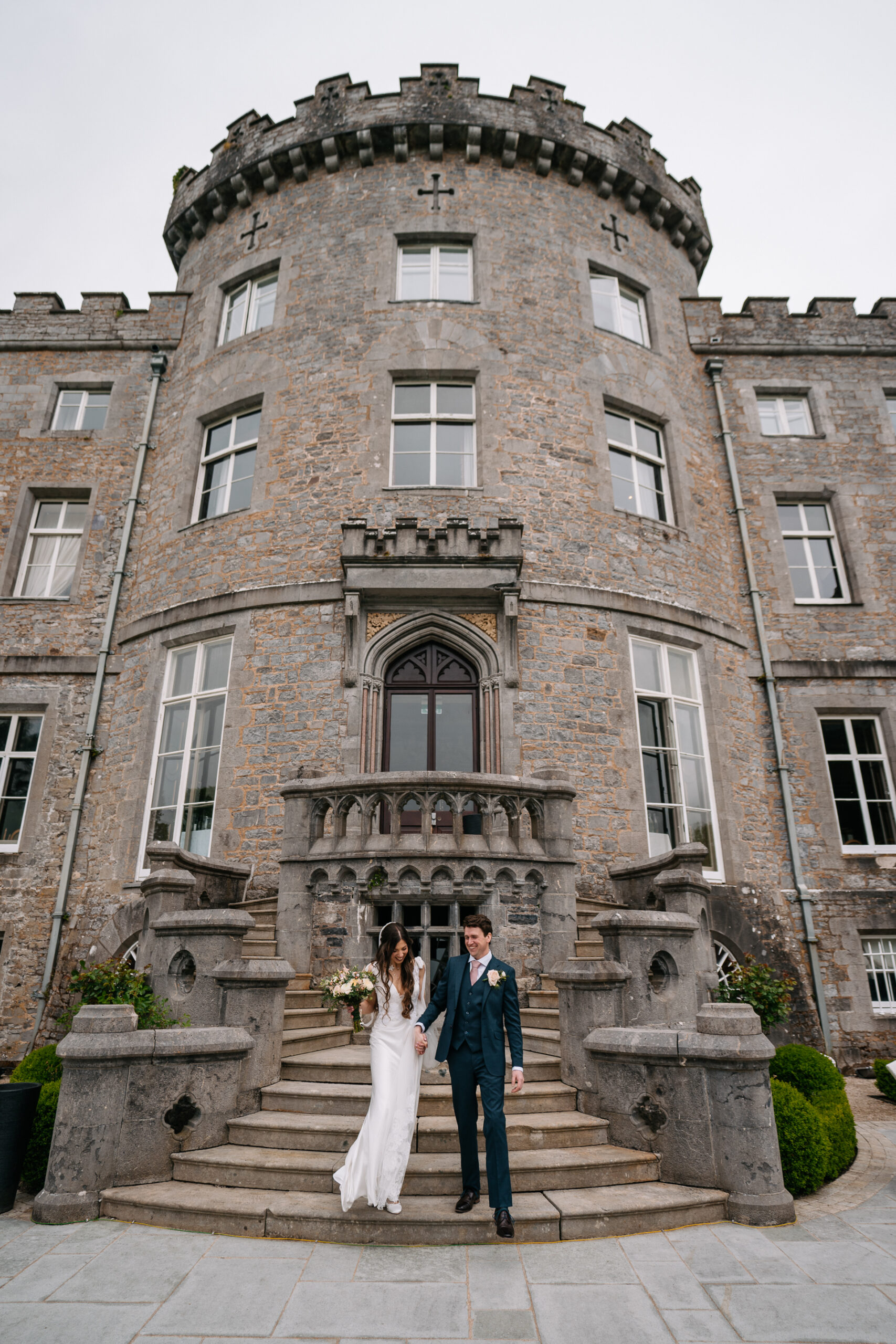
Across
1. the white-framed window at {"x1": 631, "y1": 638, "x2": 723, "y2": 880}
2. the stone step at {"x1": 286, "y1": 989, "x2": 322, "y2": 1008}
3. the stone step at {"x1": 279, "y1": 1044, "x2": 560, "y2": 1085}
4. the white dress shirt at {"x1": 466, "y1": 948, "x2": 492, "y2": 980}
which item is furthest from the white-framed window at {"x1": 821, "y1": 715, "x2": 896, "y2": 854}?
the white dress shirt at {"x1": 466, "y1": 948, "x2": 492, "y2": 980}

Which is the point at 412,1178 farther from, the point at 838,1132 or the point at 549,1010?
the point at 838,1132

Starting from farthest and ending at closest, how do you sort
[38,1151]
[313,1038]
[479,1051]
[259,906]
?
[259,906]
[313,1038]
[38,1151]
[479,1051]

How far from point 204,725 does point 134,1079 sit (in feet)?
22.2

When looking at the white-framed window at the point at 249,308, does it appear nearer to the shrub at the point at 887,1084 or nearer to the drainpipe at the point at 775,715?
the drainpipe at the point at 775,715

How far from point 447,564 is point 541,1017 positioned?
20.0ft

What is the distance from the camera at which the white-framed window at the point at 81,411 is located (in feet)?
49.1

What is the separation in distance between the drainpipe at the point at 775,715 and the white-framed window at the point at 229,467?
848 centimetres

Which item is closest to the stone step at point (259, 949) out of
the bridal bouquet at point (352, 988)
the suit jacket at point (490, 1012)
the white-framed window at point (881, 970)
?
the bridal bouquet at point (352, 988)

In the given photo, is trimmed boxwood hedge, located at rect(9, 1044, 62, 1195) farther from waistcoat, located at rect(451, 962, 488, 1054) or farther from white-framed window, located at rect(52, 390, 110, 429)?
white-framed window, located at rect(52, 390, 110, 429)

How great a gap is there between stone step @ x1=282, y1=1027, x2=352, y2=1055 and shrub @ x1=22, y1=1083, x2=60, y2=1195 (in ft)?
5.81

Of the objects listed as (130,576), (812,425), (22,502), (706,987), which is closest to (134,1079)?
(706,987)

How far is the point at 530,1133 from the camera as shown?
5.41m

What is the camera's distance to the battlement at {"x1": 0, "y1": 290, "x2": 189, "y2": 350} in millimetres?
15359

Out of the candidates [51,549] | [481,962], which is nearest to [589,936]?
[481,962]
